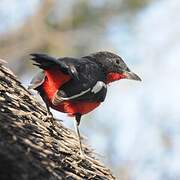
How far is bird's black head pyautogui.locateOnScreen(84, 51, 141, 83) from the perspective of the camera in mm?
7527

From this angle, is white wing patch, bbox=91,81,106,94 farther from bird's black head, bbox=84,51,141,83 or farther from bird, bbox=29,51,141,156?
bird's black head, bbox=84,51,141,83

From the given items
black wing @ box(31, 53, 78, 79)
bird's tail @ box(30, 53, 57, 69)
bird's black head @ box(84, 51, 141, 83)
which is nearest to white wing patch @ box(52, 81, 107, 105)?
black wing @ box(31, 53, 78, 79)

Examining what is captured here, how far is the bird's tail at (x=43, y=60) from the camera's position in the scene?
5.92 m

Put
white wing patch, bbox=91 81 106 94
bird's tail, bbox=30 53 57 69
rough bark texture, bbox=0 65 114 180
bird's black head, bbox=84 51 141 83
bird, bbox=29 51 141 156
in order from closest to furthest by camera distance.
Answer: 1. rough bark texture, bbox=0 65 114 180
2. bird's tail, bbox=30 53 57 69
3. bird, bbox=29 51 141 156
4. white wing patch, bbox=91 81 106 94
5. bird's black head, bbox=84 51 141 83

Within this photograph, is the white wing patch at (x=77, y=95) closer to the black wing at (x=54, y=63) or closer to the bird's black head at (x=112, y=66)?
the black wing at (x=54, y=63)

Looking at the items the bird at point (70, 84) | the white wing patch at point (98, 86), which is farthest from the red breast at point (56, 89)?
the white wing patch at point (98, 86)

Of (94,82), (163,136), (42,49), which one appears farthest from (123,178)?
(42,49)

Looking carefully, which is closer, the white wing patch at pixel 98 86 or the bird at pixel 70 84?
the bird at pixel 70 84

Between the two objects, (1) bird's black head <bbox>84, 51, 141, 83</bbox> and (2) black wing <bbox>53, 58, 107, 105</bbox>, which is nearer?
(2) black wing <bbox>53, 58, 107, 105</bbox>

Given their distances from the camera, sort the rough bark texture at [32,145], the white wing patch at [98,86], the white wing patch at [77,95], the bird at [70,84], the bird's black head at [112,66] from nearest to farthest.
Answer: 1. the rough bark texture at [32,145]
2. the bird at [70,84]
3. the white wing patch at [77,95]
4. the white wing patch at [98,86]
5. the bird's black head at [112,66]

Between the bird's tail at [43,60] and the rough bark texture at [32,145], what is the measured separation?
40 cm

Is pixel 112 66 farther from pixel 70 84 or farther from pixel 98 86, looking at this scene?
pixel 70 84

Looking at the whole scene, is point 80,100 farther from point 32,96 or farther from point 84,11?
point 84,11

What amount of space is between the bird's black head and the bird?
0.16 meters
